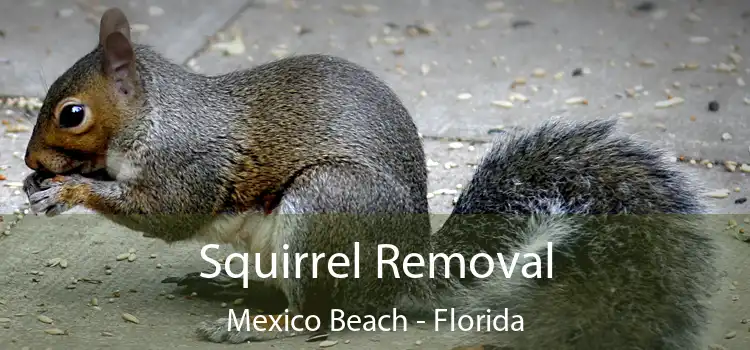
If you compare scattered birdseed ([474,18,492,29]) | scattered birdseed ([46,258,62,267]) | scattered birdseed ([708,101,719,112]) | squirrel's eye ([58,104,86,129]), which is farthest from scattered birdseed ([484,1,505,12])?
squirrel's eye ([58,104,86,129])

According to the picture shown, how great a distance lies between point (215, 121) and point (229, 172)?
0.14 m

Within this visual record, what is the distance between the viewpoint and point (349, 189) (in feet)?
8.63

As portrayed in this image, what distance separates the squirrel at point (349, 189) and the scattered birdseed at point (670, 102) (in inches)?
63.7

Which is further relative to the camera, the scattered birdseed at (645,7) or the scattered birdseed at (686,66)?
the scattered birdseed at (645,7)

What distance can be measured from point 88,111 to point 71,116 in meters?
0.04

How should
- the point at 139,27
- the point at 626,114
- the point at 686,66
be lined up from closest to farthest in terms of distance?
the point at 626,114, the point at 686,66, the point at 139,27

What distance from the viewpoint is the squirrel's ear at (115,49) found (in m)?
2.66

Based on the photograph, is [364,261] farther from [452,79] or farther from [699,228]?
[452,79]

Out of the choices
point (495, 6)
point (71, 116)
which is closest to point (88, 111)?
point (71, 116)

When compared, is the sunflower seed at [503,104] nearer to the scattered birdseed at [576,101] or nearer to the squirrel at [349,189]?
the scattered birdseed at [576,101]

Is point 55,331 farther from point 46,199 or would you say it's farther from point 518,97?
point 518,97

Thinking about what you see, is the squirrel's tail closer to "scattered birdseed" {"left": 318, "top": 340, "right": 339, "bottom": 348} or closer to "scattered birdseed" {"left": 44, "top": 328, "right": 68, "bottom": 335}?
"scattered birdseed" {"left": 318, "top": 340, "right": 339, "bottom": 348}

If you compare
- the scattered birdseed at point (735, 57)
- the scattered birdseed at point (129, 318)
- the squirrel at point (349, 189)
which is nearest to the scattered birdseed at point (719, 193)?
the squirrel at point (349, 189)

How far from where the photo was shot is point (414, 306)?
9.20 ft
